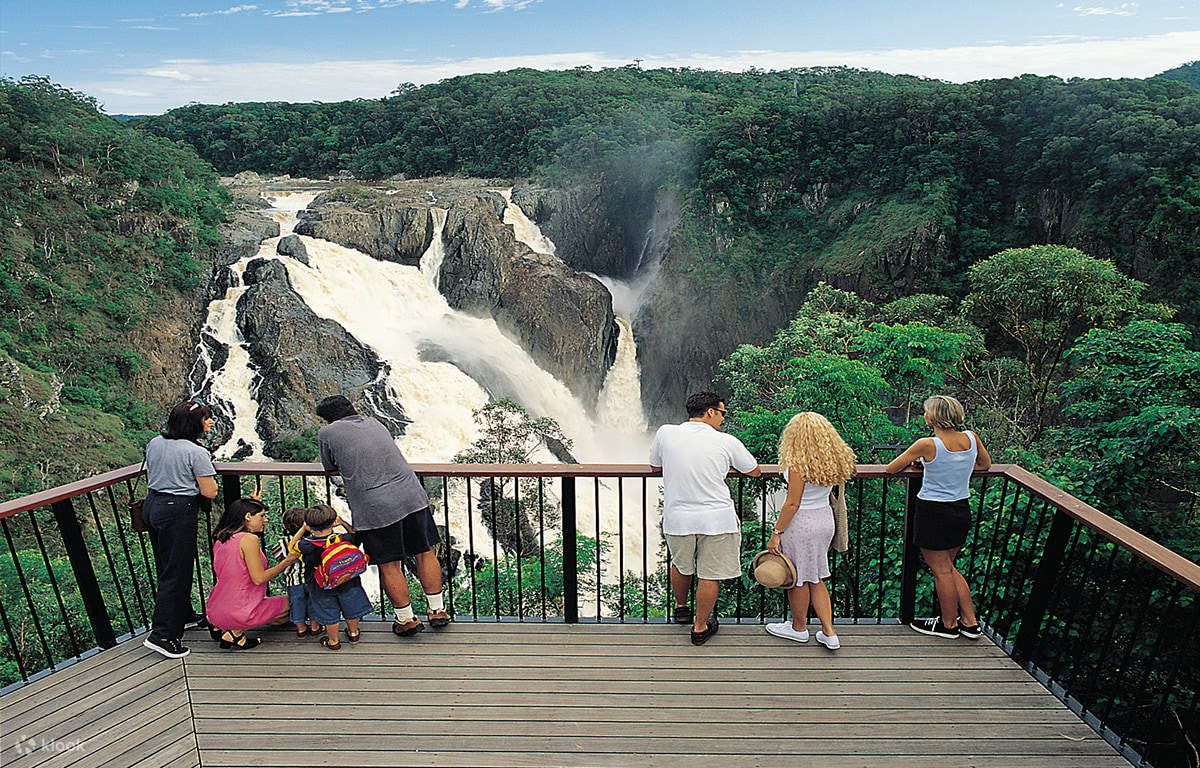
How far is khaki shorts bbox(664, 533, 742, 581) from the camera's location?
3.42 meters

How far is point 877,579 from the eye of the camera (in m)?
7.64

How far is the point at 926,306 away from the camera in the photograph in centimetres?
1848

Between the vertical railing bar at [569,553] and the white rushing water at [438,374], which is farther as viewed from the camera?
the white rushing water at [438,374]

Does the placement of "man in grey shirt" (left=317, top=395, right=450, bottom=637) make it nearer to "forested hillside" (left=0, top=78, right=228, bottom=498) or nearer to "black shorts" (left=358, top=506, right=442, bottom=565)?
"black shorts" (left=358, top=506, right=442, bottom=565)

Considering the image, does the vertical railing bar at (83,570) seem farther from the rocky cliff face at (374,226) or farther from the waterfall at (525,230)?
the waterfall at (525,230)

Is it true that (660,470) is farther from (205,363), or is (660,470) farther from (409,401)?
(205,363)

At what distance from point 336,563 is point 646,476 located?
1.59m

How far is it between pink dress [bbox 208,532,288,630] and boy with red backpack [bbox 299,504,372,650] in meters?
0.29

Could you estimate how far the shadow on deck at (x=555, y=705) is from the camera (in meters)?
2.88

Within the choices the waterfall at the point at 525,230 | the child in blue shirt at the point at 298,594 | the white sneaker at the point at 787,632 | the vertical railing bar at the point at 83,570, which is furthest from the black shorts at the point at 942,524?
the waterfall at the point at 525,230

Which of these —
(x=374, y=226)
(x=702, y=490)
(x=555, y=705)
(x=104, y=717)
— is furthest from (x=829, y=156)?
(x=104, y=717)

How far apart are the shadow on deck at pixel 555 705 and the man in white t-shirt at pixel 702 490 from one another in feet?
1.61

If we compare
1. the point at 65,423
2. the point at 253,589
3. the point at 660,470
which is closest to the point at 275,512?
the point at 65,423

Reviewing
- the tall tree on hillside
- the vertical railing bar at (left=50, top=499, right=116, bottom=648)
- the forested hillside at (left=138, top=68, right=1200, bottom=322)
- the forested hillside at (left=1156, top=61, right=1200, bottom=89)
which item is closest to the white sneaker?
the vertical railing bar at (left=50, top=499, right=116, bottom=648)
